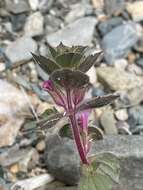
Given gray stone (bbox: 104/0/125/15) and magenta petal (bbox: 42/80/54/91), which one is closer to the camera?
magenta petal (bbox: 42/80/54/91)

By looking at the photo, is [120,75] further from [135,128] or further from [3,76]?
[3,76]

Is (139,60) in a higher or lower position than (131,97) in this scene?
higher

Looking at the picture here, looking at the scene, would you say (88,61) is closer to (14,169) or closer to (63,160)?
(63,160)

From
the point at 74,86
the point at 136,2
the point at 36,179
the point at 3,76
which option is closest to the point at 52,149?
the point at 36,179

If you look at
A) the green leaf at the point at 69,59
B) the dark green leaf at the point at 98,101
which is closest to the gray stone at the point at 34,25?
the dark green leaf at the point at 98,101

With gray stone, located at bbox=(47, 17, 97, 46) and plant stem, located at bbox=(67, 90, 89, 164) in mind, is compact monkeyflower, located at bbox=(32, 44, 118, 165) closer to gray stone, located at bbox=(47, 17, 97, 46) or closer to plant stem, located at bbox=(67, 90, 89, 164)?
plant stem, located at bbox=(67, 90, 89, 164)

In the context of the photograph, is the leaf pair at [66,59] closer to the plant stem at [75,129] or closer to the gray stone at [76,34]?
the plant stem at [75,129]

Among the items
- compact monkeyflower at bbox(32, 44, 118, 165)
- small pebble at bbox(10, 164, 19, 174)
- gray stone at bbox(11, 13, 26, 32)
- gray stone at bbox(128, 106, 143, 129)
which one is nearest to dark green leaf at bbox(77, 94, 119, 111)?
compact monkeyflower at bbox(32, 44, 118, 165)
